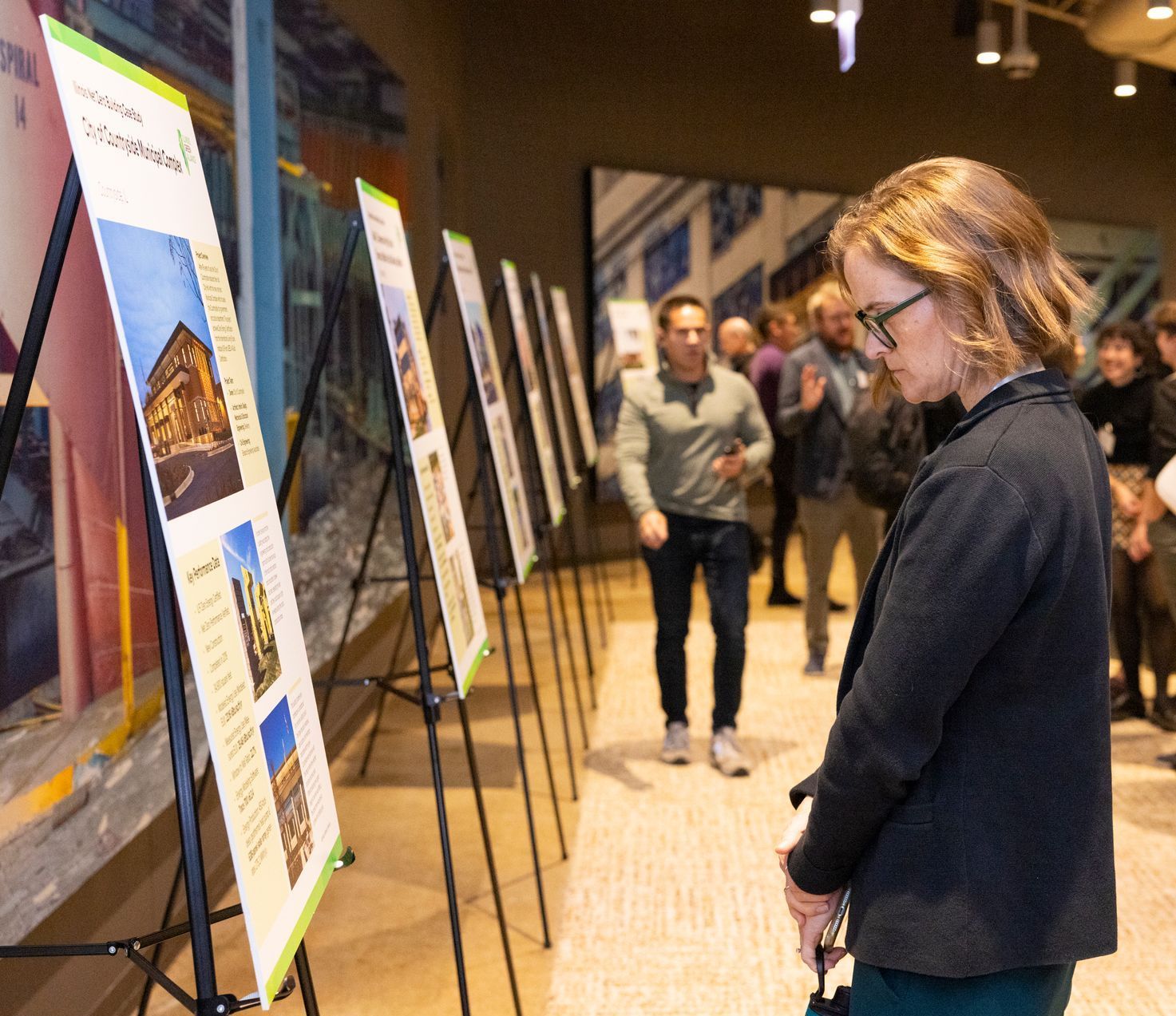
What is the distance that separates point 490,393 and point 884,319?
2.57m

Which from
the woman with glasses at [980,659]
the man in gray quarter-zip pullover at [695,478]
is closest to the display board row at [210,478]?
the woman with glasses at [980,659]

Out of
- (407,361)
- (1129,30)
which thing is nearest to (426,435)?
(407,361)

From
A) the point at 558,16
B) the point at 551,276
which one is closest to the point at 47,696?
the point at 551,276

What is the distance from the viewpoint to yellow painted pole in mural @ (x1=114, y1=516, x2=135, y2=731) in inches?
108

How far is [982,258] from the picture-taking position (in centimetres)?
127

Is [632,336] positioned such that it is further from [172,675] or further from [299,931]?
[172,675]

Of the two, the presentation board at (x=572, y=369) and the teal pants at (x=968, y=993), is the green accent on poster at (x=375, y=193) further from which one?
the presentation board at (x=572, y=369)

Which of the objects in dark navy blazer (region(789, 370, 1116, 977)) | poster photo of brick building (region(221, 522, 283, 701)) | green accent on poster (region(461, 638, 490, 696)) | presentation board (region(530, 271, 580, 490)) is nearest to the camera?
dark navy blazer (region(789, 370, 1116, 977))

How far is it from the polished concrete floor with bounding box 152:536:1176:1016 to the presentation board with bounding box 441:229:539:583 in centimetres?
85

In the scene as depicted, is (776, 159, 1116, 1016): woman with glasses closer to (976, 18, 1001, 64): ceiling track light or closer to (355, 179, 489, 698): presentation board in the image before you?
(355, 179, 489, 698): presentation board

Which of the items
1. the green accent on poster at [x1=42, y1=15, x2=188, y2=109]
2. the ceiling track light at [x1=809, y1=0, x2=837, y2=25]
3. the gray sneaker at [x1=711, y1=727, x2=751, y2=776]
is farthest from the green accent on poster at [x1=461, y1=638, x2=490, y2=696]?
the ceiling track light at [x1=809, y1=0, x2=837, y2=25]

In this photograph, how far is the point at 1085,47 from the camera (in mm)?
11680

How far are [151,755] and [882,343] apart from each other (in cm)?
218

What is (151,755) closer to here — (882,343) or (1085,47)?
(882,343)
